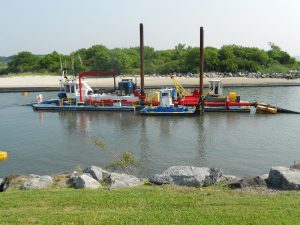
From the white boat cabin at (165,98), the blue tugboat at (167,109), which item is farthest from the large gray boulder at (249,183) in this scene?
the white boat cabin at (165,98)

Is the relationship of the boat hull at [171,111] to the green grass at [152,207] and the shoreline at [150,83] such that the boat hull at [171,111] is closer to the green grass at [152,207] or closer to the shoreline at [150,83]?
the green grass at [152,207]

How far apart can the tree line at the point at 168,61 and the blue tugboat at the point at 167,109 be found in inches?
1569

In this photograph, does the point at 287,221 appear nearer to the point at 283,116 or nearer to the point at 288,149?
the point at 288,149

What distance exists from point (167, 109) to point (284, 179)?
77.1 ft

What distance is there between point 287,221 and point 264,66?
75.3m

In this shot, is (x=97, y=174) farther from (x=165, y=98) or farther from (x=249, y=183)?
(x=165, y=98)

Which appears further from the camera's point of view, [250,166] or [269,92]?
[269,92]

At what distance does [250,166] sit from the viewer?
18719 millimetres

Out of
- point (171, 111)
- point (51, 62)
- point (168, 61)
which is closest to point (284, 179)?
point (171, 111)

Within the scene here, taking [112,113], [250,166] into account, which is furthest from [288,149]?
[112,113]

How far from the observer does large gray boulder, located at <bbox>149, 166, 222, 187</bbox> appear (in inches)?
460

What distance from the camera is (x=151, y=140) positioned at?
1001 inches

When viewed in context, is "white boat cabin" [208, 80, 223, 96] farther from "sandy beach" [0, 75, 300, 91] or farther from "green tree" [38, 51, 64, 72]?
"green tree" [38, 51, 64, 72]

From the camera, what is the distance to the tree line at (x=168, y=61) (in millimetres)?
77250
